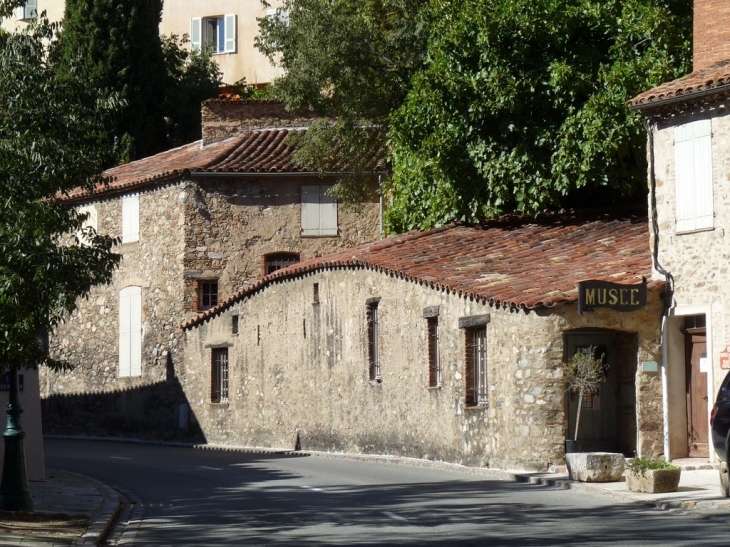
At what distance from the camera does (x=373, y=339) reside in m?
30.6

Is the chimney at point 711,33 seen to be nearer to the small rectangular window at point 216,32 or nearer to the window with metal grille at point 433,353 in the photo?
the window with metal grille at point 433,353

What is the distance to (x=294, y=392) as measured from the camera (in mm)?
34156

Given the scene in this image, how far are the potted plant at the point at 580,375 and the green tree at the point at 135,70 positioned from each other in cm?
2598

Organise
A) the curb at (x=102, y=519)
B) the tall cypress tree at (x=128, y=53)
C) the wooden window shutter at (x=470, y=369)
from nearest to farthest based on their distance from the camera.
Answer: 1. the curb at (x=102, y=519)
2. the wooden window shutter at (x=470, y=369)
3. the tall cypress tree at (x=128, y=53)

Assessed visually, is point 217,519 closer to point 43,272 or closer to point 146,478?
point 43,272

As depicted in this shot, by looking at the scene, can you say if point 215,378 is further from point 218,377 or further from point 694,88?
point 694,88

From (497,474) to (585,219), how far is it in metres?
9.52

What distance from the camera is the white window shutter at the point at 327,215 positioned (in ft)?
133

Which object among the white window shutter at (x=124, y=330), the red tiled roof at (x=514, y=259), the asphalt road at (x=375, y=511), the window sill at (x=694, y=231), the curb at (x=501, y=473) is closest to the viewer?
the asphalt road at (x=375, y=511)

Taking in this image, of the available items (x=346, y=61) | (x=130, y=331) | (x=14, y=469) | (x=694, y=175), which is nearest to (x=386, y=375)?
(x=694, y=175)

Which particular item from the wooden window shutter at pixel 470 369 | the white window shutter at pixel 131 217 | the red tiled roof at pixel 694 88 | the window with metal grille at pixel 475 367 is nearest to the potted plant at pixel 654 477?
the red tiled roof at pixel 694 88

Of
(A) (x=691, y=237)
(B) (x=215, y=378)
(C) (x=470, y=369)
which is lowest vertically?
(B) (x=215, y=378)

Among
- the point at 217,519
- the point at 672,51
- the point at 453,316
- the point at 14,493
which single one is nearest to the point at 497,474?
the point at 453,316

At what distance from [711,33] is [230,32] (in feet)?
111
